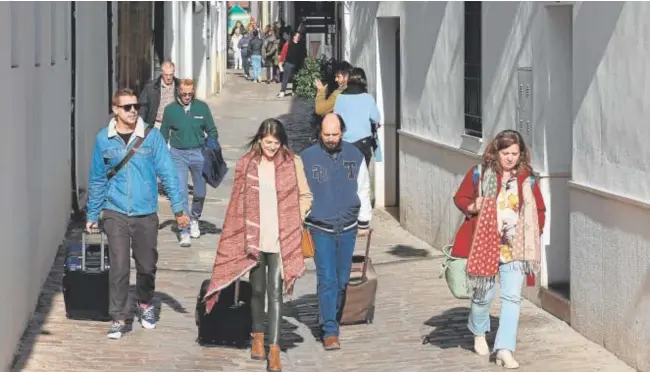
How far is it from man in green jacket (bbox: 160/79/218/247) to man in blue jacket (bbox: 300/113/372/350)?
4510mm

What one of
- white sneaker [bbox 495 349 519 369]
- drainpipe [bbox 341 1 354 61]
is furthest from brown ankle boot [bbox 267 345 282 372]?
drainpipe [bbox 341 1 354 61]

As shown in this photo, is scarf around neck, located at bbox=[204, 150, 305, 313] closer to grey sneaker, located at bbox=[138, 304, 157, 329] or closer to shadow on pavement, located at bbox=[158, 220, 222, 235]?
grey sneaker, located at bbox=[138, 304, 157, 329]

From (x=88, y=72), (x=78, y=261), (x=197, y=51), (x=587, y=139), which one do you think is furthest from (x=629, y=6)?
(x=197, y=51)

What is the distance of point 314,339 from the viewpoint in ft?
32.5

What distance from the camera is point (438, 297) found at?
11.4 metres

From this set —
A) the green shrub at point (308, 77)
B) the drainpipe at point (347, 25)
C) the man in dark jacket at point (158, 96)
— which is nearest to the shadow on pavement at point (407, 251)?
the man in dark jacket at point (158, 96)

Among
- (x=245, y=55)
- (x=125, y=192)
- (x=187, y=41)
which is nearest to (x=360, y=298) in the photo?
(x=125, y=192)

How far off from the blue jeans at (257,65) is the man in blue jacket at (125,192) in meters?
29.0

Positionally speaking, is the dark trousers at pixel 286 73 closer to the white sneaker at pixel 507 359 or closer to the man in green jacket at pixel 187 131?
the man in green jacket at pixel 187 131

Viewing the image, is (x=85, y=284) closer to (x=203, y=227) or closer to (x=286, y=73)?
(x=203, y=227)

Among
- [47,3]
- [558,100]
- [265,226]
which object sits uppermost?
[47,3]

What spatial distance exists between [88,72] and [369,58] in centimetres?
417

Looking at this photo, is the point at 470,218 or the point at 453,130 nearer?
the point at 470,218

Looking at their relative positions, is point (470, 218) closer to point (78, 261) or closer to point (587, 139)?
point (587, 139)
